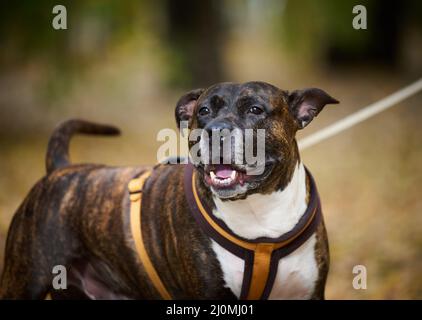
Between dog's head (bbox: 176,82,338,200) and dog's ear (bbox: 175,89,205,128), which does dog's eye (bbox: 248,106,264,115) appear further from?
dog's ear (bbox: 175,89,205,128)

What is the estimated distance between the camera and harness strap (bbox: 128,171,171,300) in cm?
340

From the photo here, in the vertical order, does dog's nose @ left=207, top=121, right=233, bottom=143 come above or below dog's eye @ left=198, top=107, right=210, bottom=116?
below

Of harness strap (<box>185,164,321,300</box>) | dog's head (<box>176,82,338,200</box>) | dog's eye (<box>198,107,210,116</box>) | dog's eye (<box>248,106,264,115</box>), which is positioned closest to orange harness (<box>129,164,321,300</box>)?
harness strap (<box>185,164,321,300</box>)

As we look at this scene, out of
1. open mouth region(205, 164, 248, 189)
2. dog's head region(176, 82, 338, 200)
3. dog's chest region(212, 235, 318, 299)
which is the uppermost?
dog's head region(176, 82, 338, 200)

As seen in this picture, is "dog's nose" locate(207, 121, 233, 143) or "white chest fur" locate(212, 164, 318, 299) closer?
"dog's nose" locate(207, 121, 233, 143)

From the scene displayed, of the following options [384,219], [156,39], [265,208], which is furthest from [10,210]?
[156,39]

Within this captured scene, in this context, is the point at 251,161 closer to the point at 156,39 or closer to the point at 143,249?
the point at 143,249

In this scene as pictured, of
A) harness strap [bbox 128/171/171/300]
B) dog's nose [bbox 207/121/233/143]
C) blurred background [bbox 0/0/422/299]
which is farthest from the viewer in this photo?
blurred background [bbox 0/0/422/299]

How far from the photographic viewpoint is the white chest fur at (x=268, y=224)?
10.0 feet

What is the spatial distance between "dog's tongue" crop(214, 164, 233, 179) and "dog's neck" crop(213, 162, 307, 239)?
190 millimetres

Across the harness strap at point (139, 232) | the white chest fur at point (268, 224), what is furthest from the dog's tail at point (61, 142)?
the white chest fur at point (268, 224)

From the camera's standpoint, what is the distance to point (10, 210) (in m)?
6.71

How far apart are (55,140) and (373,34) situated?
10.8m

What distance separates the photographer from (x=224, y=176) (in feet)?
9.61
